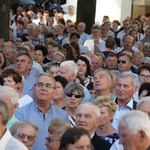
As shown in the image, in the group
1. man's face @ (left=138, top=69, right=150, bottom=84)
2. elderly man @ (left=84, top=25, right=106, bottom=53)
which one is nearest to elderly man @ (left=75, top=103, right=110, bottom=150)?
man's face @ (left=138, top=69, right=150, bottom=84)

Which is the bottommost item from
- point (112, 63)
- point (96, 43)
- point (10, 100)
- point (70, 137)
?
point (96, 43)

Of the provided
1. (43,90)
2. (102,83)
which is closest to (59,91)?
(102,83)

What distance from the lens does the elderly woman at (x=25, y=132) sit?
6.76 m

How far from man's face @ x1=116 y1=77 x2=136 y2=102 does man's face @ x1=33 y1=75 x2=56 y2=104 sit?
1.07 metres

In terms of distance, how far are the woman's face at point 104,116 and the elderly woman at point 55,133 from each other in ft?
3.11

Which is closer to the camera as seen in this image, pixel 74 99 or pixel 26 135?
pixel 26 135

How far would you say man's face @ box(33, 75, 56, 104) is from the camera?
817cm

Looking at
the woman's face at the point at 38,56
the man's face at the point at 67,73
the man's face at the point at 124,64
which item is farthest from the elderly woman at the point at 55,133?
the woman's face at the point at 38,56

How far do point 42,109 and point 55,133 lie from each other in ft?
4.80

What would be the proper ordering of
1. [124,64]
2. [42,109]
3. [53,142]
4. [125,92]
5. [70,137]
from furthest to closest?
[124,64] → [125,92] → [42,109] → [53,142] → [70,137]

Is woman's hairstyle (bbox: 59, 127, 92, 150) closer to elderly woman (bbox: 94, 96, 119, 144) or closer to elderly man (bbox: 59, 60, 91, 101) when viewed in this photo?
elderly woman (bbox: 94, 96, 119, 144)

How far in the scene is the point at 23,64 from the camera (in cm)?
1115

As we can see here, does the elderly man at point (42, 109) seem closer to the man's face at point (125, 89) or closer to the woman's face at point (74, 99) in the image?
the woman's face at point (74, 99)

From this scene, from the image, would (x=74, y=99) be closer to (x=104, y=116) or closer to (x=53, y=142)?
(x=104, y=116)
